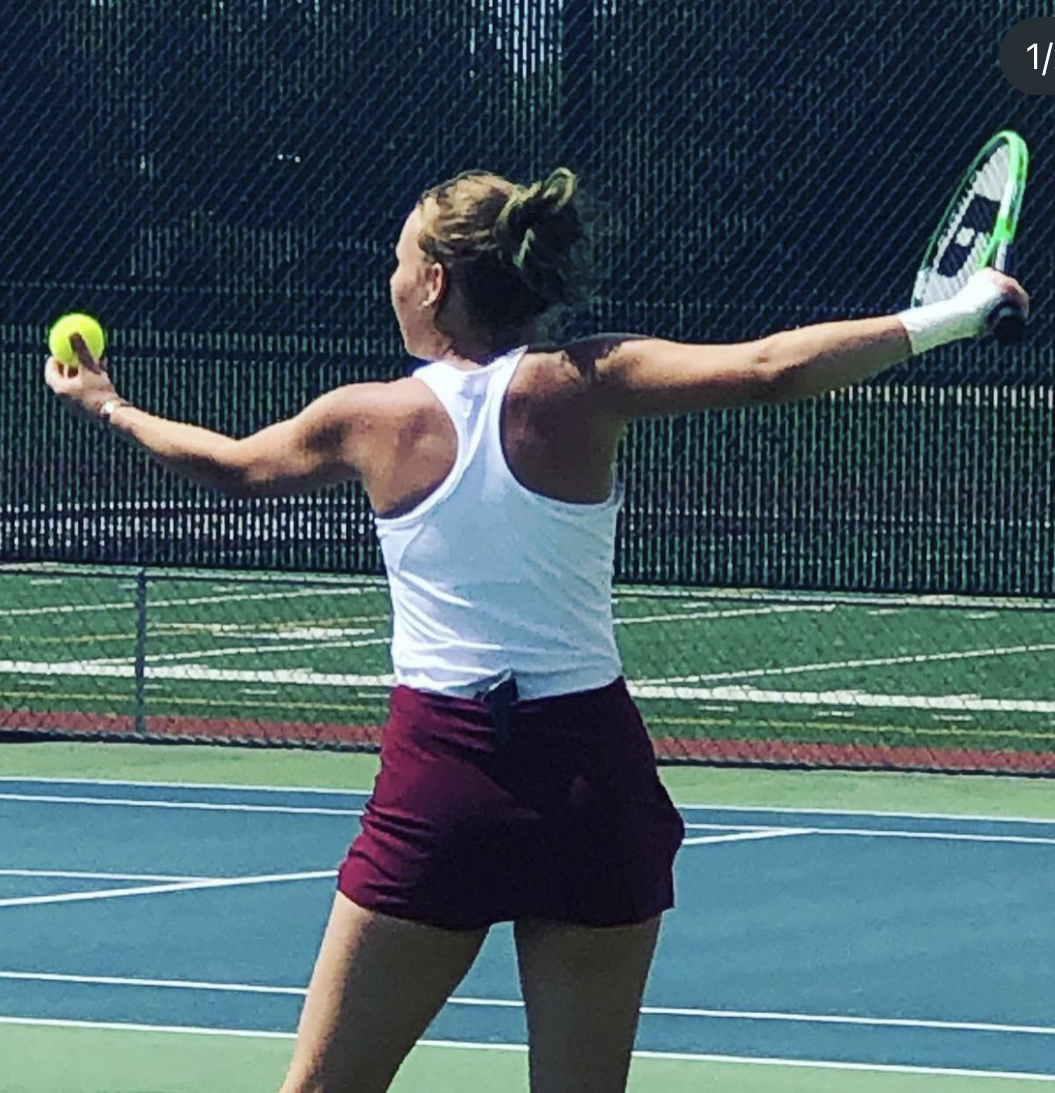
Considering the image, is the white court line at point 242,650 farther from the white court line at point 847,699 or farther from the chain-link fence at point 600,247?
the chain-link fence at point 600,247

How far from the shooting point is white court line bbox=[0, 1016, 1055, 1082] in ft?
23.8

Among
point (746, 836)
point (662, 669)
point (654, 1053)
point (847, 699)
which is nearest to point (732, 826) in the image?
point (746, 836)

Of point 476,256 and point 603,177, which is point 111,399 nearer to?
point 476,256

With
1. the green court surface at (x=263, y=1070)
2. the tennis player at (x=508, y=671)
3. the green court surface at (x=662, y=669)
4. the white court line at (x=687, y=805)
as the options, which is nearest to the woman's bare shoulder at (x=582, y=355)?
the tennis player at (x=508, y=671)

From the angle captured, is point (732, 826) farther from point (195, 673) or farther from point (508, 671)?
point (508, 671)

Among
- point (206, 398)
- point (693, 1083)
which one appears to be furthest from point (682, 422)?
point (693, 1083)

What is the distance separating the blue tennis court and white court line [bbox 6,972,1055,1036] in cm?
1

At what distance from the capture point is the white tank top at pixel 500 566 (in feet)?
14.3

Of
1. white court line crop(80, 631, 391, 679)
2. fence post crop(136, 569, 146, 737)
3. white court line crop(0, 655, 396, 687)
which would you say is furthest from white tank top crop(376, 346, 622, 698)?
white court line crop(80, 631, 391, 679)

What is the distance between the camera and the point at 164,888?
9836mm

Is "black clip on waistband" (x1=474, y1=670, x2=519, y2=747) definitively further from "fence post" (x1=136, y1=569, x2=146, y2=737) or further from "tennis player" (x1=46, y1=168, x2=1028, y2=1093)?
"fence post" (x1=136, y1=569, x2=146, y2=737)

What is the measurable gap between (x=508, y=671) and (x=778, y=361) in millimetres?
534

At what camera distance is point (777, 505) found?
38.6 ft
